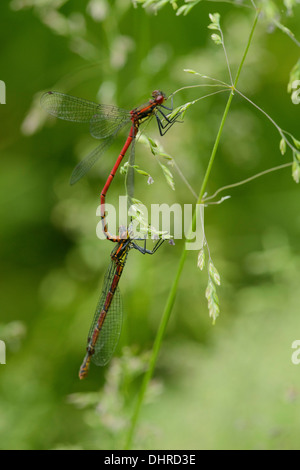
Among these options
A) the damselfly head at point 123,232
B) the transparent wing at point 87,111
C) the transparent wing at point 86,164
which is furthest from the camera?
the transparent wing at point 86,164

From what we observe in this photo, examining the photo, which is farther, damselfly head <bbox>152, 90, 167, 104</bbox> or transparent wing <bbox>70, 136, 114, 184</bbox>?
transparent wing <bbox>70, 136, 114, 184</bbox>

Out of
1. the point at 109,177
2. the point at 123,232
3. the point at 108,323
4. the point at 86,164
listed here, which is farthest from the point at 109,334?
the point at 86,164

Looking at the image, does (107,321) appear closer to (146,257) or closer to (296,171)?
(146,257)

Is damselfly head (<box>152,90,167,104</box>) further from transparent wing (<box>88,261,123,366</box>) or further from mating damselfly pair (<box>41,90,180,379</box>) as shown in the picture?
transparent wing (<box>88,261,123,366</box>)

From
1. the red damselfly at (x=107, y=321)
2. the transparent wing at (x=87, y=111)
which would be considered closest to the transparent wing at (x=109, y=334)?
the red damselfly at (x=107, y=321)

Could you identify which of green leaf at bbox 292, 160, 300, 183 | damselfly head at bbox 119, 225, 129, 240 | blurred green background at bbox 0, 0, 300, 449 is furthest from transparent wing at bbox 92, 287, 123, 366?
green leaf at bbox 292, 160, 300, 183

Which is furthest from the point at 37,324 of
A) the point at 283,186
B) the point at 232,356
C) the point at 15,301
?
the point at 283,186

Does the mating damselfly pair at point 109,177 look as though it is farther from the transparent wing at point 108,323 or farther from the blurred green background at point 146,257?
the blurred green background at point 146,257
